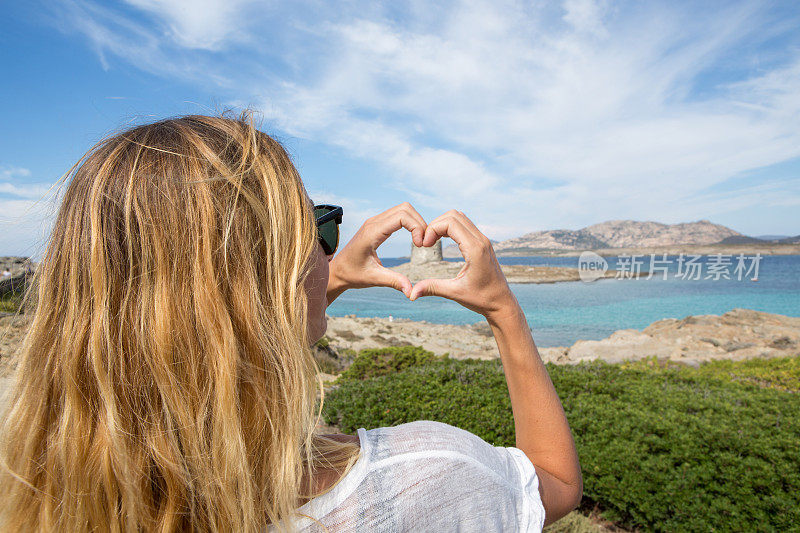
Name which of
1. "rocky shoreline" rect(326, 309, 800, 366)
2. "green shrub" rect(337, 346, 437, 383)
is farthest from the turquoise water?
"green shrub" rect(337, 346, 437, 383)

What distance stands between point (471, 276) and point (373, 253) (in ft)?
1.21

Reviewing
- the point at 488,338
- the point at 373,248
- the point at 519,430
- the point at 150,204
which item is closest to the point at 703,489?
the point at 519,430

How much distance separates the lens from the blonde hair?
92 centimetres

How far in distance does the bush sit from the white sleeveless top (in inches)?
134

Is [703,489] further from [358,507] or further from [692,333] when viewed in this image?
[692,333]

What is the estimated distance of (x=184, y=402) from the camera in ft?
3.08

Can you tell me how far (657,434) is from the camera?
4.08 m

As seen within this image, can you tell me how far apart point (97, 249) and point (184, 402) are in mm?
374

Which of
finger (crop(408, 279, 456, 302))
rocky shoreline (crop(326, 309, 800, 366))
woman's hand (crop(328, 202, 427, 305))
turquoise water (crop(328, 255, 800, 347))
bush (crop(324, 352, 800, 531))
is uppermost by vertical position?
woman's hand (crop(328, 202, 427, 305))

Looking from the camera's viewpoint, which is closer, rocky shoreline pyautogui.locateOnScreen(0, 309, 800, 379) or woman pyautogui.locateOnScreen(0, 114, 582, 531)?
woman pyautogui.locateOnScreen(0, 114, 582, 531)

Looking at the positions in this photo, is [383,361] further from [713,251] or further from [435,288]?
[713,251]

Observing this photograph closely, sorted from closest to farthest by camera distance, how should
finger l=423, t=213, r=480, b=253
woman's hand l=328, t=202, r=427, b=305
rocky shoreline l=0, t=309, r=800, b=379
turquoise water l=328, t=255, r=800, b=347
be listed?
finger l=423, t=213, r=480, b=253 < woman's hand l=328, t=202, r=427, b=305 < rocky shoreline l=0, t=309, r=800, b=379 < turquoise water l=328, t=255, r=800, b=347

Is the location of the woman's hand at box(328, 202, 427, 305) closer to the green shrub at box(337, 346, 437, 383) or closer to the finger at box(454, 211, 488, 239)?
the finger at box(454, 211, 488, 239)

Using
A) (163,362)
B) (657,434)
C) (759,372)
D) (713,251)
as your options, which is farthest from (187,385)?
(713,251)
